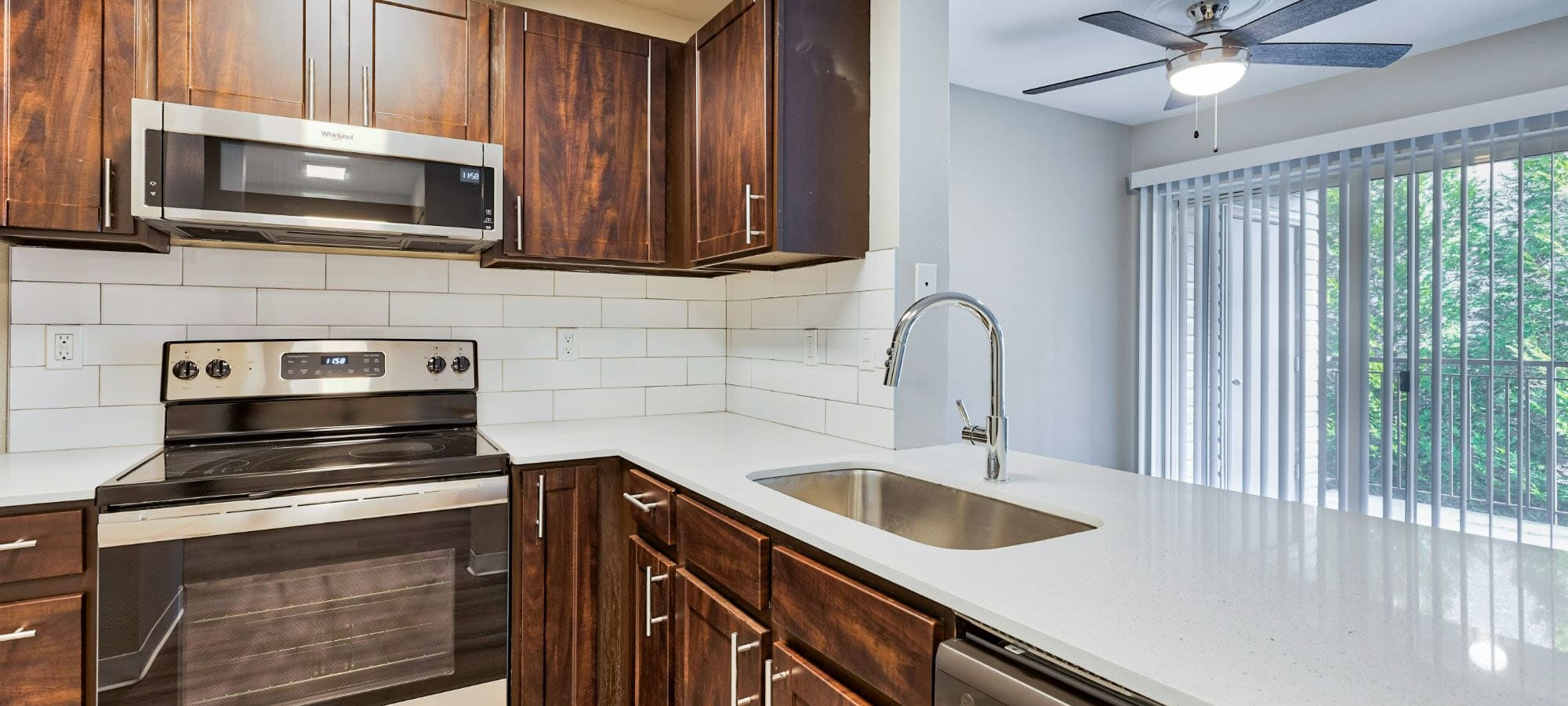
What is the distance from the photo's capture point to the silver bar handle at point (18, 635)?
135 cm

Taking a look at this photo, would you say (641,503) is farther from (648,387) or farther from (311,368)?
(311,368)

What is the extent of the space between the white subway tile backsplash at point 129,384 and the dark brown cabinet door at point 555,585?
41.8 inches

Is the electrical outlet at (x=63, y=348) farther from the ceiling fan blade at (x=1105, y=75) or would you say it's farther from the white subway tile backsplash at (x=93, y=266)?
the ceiling fan blade at (x=1105, y=75)

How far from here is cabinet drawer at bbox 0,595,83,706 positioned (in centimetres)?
136

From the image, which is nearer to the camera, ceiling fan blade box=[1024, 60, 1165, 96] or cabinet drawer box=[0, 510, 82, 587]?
cabinet drawer box=[0, 510, 82, 587]

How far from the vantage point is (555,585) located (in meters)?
1.86

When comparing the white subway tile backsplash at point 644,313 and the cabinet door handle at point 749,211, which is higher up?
the cabinet door handle at point 749,211

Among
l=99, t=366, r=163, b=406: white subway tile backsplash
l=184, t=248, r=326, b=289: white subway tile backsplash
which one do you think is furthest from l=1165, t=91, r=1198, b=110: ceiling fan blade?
l=99, t=366, r=163, b=406: white subway tile backsplash

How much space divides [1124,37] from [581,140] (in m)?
2.35

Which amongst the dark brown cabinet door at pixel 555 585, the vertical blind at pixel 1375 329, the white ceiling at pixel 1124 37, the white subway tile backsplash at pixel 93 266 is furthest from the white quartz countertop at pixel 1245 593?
the vertical blind at pixel 1375 329

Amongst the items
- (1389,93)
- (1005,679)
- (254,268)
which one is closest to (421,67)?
(254,268)

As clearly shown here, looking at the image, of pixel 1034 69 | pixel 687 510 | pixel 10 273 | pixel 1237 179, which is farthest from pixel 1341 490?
pixel 10 273

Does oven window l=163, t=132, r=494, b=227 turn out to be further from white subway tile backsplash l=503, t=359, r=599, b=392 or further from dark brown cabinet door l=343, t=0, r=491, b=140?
white subway tile backsplash l=503, t=359, r=599, b=392

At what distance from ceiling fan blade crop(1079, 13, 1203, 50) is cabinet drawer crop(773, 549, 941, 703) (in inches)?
77.6
